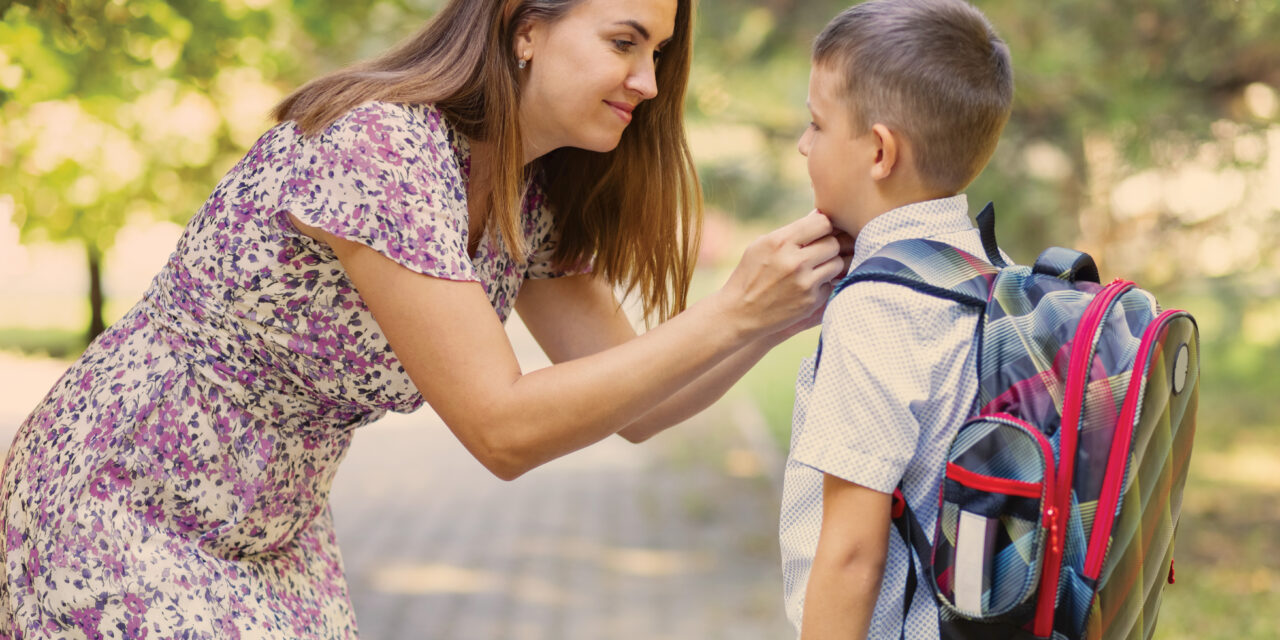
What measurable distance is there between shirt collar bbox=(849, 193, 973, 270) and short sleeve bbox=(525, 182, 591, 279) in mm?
755

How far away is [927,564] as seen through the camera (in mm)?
1480

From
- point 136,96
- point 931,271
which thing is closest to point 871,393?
point 931,271

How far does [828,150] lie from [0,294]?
38.1ft

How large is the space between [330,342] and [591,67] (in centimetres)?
59

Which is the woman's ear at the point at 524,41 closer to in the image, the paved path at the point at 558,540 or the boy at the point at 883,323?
the boy at the point at 883,323

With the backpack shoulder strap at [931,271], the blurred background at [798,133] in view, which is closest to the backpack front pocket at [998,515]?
the backpack shoulder strap at [931,271]

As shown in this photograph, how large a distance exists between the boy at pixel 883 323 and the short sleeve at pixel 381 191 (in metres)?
0.54

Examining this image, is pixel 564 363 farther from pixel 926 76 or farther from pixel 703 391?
pixel 926 76

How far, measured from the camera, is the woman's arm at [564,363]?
1646 mm

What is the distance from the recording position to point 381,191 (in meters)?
1.68

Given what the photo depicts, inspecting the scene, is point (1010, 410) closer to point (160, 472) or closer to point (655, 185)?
point (655, 185)

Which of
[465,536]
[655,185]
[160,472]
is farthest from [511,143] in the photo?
[465,536]

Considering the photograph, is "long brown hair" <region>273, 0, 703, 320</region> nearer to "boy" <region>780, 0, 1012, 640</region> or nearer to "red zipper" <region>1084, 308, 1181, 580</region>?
"boy" <region>780, 0, 1012, 640</region>

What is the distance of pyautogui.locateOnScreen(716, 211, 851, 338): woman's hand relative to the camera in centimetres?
164
